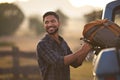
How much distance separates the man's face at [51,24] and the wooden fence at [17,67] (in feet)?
35.4

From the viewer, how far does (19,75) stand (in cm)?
1705

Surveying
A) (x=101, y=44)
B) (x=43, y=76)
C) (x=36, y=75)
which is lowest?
(x=36, y=75)

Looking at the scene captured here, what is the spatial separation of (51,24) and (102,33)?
1058 millimetres

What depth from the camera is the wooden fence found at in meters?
16.7

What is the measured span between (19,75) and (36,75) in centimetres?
156

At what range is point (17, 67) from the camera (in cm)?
1656

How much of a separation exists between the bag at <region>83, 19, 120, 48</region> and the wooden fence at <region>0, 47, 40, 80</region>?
11741mm

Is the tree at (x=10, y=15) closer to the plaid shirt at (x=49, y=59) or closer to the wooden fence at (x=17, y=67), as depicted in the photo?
the wooden fence at (x=17, y=67)

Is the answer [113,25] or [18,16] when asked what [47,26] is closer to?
[113,25]

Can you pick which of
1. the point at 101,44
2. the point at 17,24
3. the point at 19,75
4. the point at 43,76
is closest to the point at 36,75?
the point at 19,75

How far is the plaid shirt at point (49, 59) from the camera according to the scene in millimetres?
5267

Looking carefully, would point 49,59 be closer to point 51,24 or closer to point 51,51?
point 51,51

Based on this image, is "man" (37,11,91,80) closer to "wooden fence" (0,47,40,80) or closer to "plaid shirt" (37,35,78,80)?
"plaid shirt" (37,35,78,80)

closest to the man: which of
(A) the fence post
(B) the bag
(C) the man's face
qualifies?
(C) the man's face
